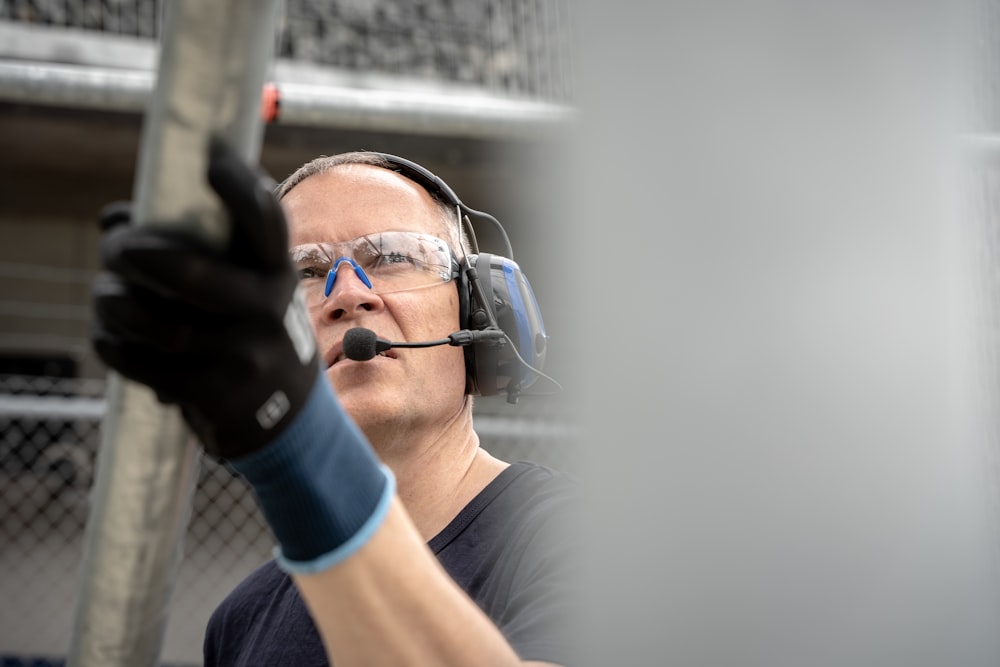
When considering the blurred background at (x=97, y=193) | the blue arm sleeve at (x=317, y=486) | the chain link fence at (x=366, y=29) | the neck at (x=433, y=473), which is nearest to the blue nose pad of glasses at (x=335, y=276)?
the neck at (x=433, y=473)

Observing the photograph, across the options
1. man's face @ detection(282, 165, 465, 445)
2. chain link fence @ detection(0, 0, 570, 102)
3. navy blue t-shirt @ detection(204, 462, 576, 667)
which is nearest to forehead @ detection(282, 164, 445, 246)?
man's face @ detection(282, 165, 465, 445)

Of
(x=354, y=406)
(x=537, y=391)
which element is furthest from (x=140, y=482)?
(x=537, y=391)

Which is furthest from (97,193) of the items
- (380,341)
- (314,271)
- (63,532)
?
(380,341)

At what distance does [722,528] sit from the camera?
34cm

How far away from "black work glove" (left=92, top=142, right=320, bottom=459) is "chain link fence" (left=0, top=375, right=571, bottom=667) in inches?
180

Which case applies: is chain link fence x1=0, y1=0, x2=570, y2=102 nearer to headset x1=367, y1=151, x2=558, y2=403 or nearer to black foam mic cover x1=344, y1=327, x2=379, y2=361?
headset x1=367, y1=151, x2=558, y2=403

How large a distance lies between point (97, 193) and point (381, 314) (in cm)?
830

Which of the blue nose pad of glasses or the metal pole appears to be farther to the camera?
the blue nose pad of glasses

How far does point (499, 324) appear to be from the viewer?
1569 mm

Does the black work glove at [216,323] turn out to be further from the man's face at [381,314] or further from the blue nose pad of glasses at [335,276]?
the blue nose pad of glasses at [335,276]

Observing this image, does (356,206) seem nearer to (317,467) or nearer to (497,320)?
(497,320)

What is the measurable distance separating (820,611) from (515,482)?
3.47 feet

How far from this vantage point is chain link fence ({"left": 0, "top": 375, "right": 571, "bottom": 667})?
558 centimetres

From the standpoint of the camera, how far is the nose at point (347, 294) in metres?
1.50
